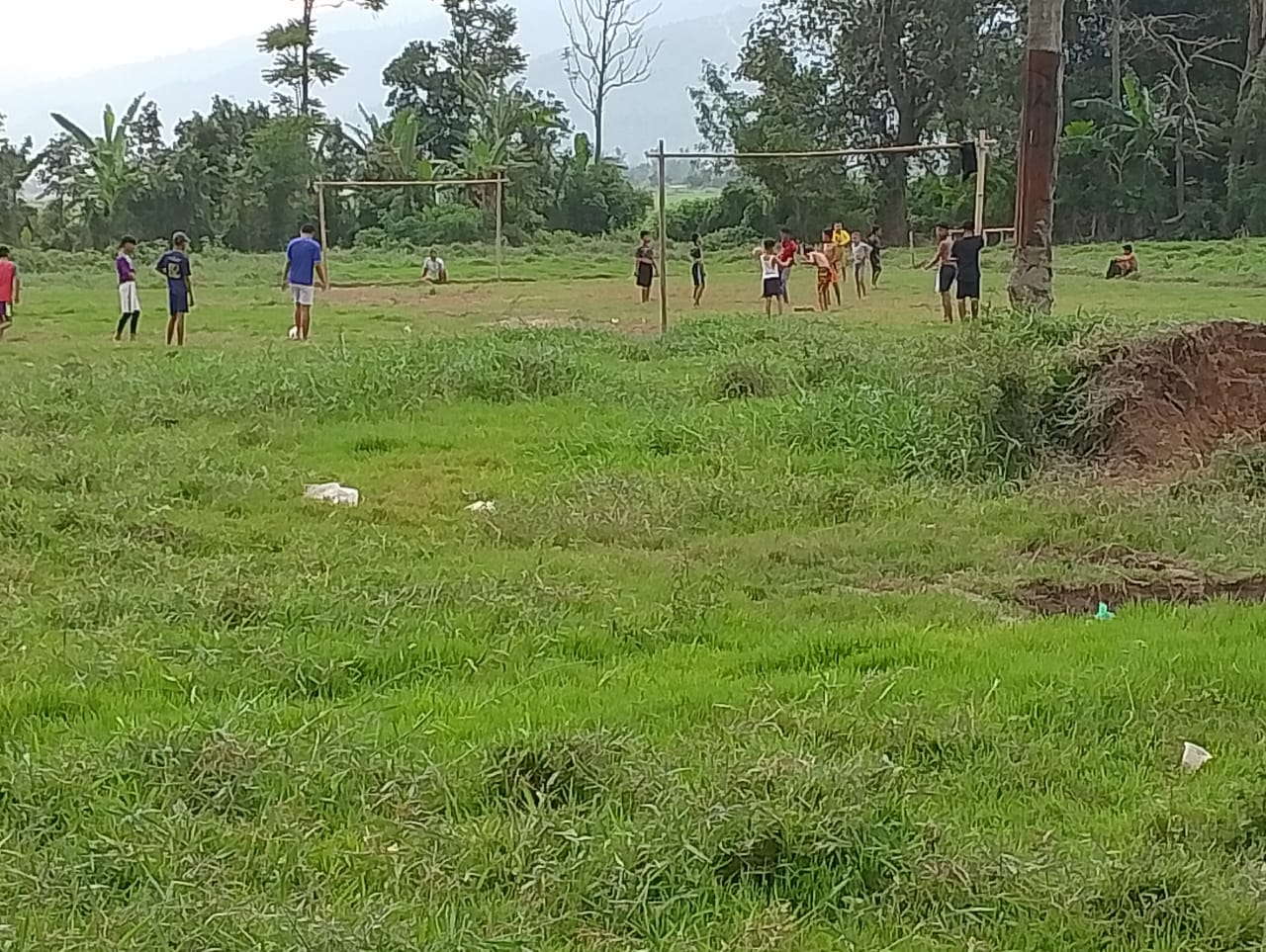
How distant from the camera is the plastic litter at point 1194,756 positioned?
4.93 m

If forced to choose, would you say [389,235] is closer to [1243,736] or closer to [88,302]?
[88,302]

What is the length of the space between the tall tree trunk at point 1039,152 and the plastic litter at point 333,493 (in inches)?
360

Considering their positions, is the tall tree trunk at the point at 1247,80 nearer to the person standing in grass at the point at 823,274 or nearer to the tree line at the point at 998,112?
the tree line at the point at 998,112

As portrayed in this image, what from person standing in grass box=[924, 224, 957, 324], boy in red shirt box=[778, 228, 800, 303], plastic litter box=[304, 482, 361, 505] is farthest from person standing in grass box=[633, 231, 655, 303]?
plastic litter box=[304, 482, 361, 505]

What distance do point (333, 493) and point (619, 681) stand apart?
4121 millimetres

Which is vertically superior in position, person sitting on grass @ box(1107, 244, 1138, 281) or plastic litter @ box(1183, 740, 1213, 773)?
person sitting on grass @ box(1107, 244, 1138, 281)

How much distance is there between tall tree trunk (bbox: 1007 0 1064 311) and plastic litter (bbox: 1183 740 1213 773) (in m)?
11.8

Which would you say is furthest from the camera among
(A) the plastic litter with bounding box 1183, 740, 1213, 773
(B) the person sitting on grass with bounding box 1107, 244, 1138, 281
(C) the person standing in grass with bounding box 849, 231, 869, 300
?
(B) the person sitting on grass with bounding box 1107, 244, 1138, 281

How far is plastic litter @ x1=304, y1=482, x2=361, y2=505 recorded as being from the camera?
30.3ft

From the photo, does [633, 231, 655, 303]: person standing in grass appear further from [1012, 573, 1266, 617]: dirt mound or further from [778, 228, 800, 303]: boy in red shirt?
[1012, 573, 1266, 617]: dirt mound

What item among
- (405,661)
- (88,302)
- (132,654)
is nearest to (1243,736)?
(405,661)

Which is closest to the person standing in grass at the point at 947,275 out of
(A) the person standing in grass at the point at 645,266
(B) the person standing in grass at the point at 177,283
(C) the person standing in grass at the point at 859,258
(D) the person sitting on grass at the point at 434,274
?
(A) the person standing in grass at the point at 645,266

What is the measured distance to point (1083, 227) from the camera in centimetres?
4434

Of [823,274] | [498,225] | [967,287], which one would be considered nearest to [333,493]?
[967,287]
